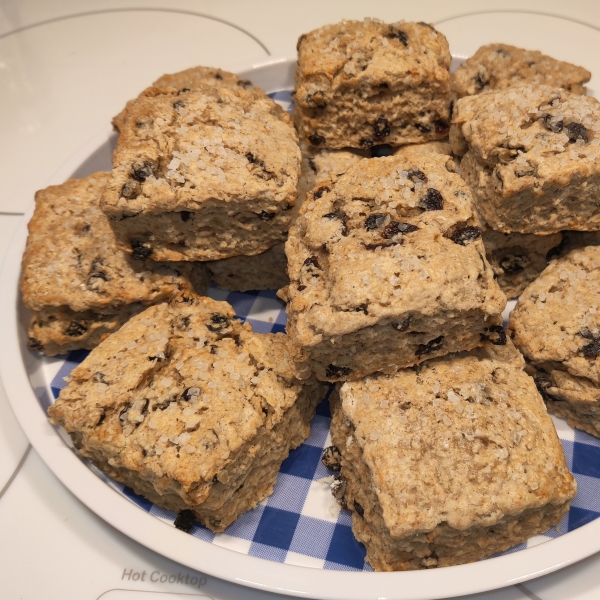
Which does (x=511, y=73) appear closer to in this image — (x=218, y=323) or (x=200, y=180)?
(x=200, y=180)

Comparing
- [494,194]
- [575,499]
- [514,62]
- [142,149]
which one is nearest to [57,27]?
[142,149]

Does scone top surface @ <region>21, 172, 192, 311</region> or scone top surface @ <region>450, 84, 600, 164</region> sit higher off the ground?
scone top surface @ <region>450, 84, 600, 164</region>

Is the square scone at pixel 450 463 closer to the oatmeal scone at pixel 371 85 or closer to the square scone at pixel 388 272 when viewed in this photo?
the square scone at pixel 388 272

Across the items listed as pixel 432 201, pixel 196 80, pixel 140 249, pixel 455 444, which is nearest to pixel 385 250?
pixel 432 201

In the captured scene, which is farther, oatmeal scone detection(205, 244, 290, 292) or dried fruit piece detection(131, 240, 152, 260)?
oatmeal scone detection(205, 244, 290, 292)

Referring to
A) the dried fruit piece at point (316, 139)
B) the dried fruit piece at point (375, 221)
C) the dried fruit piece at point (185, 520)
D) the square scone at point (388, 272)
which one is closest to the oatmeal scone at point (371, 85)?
the dried fruit piece at point (316, 139)

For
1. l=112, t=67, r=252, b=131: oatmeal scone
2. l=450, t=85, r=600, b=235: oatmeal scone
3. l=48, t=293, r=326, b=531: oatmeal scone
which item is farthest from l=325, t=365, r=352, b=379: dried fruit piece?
l=112, t=67, r=252, b=131: oatmeal scone

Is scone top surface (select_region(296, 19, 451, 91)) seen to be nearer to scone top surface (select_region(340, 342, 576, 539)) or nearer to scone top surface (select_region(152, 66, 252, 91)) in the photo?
scone top surface (select_region(152, 66, 252, 91))

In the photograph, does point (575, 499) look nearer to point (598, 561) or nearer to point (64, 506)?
point (598, 561)
